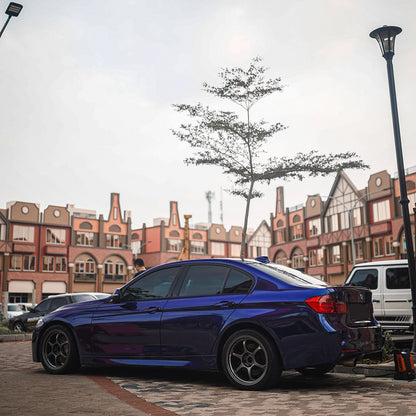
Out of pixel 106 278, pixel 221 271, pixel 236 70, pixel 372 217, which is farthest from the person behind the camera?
pixel 106 278

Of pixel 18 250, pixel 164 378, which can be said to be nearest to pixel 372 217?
pixel 18 250

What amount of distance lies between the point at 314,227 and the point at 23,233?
3218 centimetres

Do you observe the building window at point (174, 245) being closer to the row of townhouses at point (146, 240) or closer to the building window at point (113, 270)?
the row of townhouses at point (146, 240)

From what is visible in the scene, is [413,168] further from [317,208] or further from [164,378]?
[164,378]

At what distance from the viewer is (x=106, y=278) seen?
67.8 m

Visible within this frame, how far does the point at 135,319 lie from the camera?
6.80 m

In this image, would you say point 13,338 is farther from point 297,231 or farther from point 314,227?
point 297,231

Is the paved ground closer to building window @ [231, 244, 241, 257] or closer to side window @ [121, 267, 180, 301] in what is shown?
side window @ [121, 267, 180, 301]

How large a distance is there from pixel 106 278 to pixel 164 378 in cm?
6230

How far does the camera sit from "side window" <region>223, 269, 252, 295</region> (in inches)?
247

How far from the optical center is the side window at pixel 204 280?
21.4 ft

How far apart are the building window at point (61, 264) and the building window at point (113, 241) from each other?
6.45 metres

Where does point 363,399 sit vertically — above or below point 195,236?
below

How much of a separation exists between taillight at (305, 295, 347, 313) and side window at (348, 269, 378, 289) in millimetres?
7855
